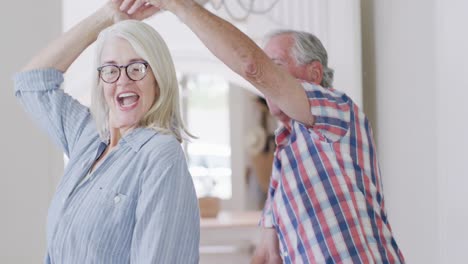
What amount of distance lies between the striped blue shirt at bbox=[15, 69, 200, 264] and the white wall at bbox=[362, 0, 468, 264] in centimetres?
90

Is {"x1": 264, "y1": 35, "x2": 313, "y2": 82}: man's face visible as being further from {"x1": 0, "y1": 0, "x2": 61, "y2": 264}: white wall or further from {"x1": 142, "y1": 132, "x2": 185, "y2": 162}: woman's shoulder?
{"x1": 0, "y1": 0, "x2": 61, "y2": 264}: white wall

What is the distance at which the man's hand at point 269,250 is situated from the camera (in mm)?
1961

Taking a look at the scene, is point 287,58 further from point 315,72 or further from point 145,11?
point 145,11

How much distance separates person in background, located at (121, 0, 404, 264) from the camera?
1581mm

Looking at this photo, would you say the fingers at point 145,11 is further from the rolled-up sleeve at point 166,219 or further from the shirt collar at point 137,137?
the rolled-up sleeve at point 166,219

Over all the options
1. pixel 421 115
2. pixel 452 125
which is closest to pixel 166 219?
pixel 452 125

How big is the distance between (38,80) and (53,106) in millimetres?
74

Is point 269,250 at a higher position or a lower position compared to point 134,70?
lower

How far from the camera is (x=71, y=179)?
1.58 metres

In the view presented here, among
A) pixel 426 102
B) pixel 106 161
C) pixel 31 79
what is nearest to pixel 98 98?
pixel 106 161

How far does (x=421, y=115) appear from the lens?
7.26ft

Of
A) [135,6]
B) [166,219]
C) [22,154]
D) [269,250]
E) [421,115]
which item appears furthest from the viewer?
[22,154]

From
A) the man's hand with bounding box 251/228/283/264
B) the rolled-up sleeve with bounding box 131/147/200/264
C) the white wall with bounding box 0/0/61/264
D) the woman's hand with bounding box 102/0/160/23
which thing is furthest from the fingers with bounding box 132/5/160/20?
the white wall with bounding box 0/0/61/264

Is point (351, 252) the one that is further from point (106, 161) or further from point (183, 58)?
point (183, 58)
